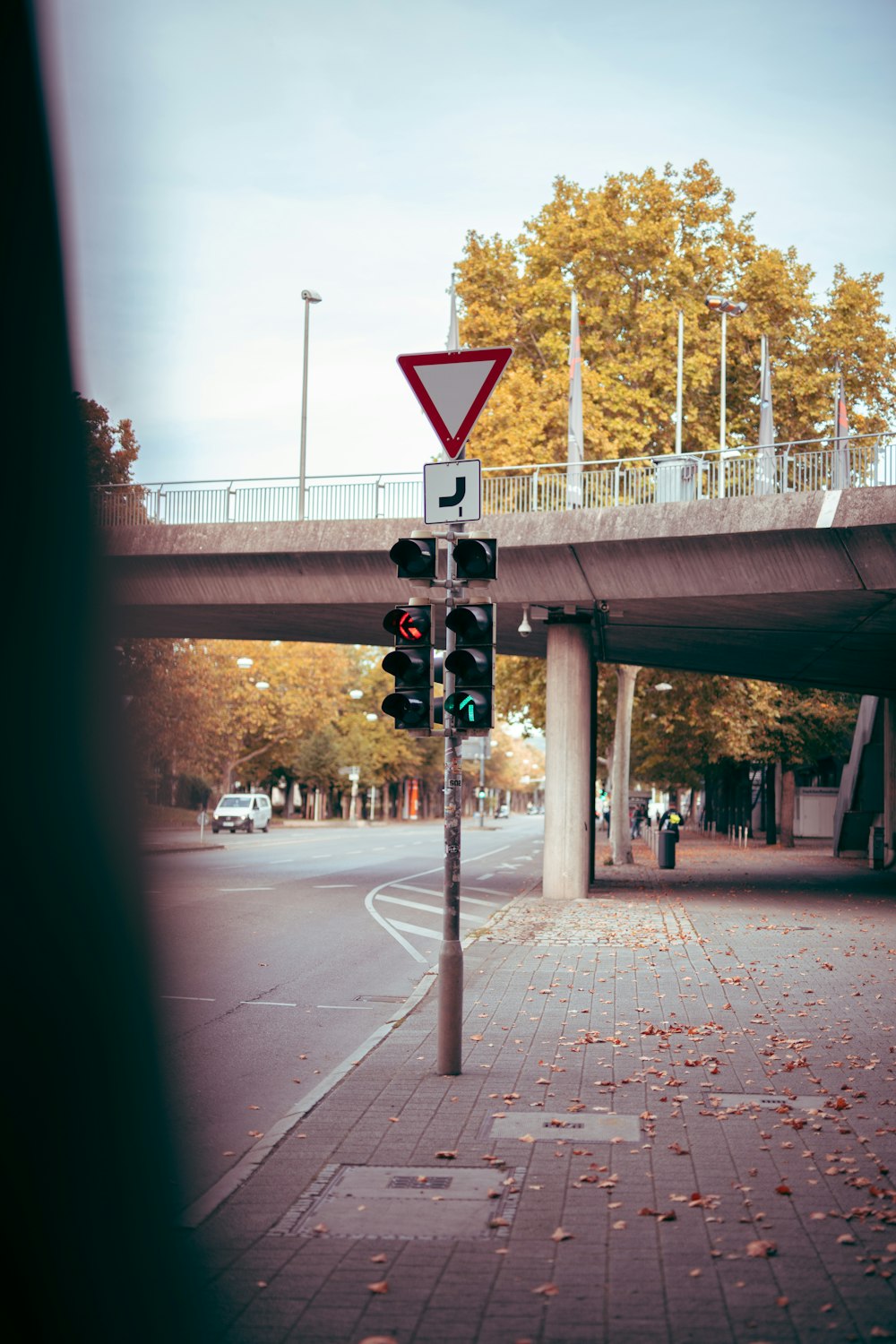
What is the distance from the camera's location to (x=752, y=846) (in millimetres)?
54219

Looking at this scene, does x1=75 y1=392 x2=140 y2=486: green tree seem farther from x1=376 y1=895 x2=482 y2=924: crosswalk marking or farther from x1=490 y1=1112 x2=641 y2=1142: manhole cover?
x1=490 y1=1112 x2=641 y2=1142: manhole cover

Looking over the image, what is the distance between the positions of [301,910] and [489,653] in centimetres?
1355

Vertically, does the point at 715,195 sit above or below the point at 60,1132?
above

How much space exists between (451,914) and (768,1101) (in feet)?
7.35

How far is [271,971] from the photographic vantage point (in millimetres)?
14930

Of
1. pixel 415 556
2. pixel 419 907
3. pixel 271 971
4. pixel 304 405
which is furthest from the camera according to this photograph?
pixel 304 405

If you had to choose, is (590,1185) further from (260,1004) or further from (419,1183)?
(260,1004)

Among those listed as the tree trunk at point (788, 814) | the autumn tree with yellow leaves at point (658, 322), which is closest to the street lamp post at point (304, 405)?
the autumn tree with yellow leaves at point (658, 322)

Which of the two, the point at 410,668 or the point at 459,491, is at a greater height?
the point at 459,491

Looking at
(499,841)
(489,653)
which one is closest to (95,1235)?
(489,653)

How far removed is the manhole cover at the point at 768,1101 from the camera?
27.0 feet

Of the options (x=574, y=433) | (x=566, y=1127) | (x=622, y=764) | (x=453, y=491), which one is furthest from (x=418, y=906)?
(x=566, y=1127)

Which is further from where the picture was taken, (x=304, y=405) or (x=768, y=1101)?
(x=304, y=405)

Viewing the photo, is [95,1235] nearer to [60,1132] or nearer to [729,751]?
[60,1132]
